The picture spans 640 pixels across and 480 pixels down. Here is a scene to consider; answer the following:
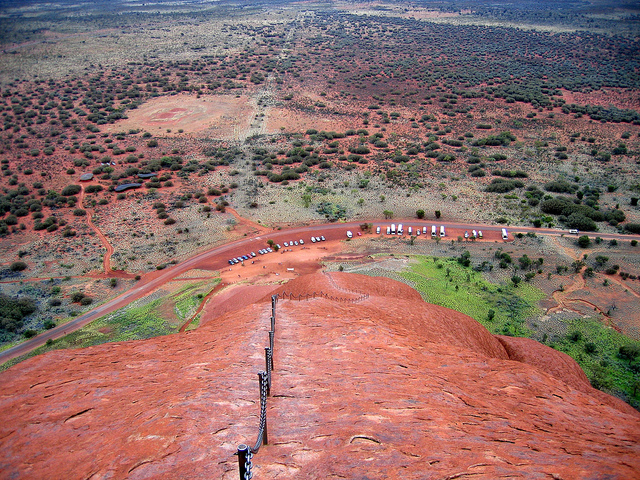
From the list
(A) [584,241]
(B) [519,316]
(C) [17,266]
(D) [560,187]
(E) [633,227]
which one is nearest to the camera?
(B) [519,316]

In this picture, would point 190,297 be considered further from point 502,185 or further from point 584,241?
point 502,185

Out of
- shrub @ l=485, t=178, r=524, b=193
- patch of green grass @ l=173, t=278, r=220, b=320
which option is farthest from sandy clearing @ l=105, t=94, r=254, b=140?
shrub @ l=485, t=178, r=524, b=193

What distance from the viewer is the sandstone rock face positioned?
→ 956 centimetres

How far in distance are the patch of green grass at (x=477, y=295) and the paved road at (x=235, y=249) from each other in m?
9.25

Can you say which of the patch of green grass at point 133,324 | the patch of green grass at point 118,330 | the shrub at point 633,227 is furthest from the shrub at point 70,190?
the shrub at point 633,227

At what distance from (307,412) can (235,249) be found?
3580 cm

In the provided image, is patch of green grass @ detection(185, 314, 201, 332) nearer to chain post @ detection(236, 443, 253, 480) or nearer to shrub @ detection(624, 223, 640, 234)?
chain post @ detection(236, 443, 253, 480)

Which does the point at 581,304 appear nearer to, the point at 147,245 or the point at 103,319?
the point at 103,319

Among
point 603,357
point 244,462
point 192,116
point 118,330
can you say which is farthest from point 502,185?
point 192,116

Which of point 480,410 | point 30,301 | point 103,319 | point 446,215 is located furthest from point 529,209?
point 30,301

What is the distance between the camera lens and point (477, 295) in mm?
36062

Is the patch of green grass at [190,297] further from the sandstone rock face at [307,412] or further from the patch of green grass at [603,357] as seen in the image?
the patch of green grass at [603,357]

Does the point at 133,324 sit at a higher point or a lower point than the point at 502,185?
lower

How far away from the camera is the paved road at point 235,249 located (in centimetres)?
3369
